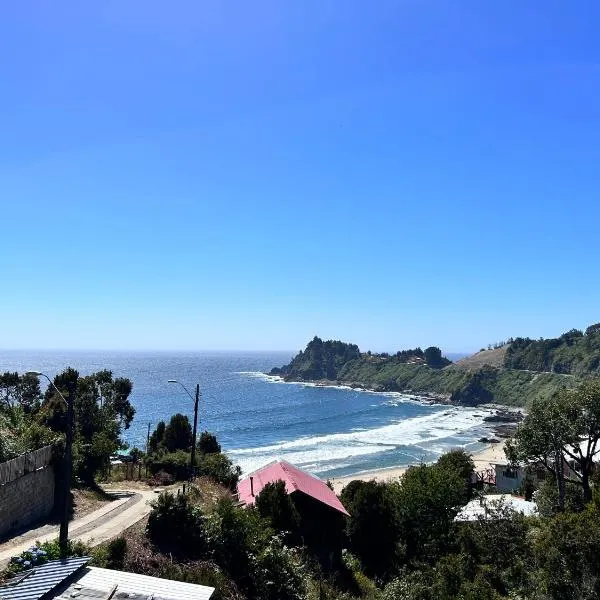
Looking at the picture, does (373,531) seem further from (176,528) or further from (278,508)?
(176,528)

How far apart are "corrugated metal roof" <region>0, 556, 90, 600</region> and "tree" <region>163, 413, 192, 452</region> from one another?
40.1 meters

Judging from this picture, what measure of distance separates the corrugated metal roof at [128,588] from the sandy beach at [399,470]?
4603cm

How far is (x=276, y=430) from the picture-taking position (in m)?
103

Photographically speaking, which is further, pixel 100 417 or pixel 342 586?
pixel 100 417

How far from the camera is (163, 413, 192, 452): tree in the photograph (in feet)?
179

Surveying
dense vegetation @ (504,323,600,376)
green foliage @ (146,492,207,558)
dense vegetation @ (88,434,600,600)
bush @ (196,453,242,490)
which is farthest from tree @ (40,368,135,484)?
dense vegetation @ (504,323,600,376)

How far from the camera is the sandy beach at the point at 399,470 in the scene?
65.8 m

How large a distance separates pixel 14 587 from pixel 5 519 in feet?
30.1

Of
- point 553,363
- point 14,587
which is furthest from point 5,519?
point 553,363

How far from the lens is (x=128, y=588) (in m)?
13.5

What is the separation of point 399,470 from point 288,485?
50247mm

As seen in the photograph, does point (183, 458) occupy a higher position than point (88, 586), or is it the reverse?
point (88, 586)

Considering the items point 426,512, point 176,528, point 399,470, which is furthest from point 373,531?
point 399,470

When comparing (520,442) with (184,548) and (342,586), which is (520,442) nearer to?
(342,586)
